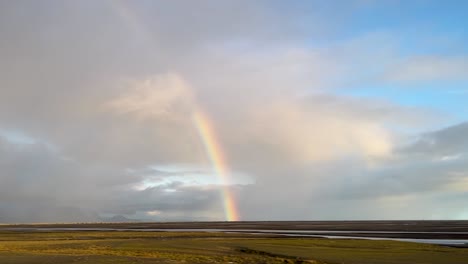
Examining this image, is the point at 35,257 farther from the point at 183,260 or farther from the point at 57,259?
the point at 183,260

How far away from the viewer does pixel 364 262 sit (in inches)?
1419

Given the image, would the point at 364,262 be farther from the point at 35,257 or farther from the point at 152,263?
the point at 35,257

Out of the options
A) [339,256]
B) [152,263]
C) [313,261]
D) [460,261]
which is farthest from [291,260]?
[460,261]

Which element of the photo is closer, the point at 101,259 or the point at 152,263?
the point at 152,263

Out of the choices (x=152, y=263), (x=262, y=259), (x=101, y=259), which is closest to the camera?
(x=152, y=263)

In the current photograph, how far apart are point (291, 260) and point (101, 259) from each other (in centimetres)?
1690

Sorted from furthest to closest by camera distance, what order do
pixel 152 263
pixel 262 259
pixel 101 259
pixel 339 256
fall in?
pixel 339 256, pixel 262 259, pixel 101 259, pixel 152 263

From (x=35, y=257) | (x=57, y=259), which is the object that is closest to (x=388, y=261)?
(x=57, y=259)

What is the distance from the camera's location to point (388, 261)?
36844 millimetres

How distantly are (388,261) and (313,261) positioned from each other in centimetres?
651

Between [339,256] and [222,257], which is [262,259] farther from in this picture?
[339,256]

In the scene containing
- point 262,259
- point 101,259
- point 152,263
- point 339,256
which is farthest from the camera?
point 339,256

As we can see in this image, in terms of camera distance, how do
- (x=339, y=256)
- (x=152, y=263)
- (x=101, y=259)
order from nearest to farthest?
(x=152, y=263) → (x=101, y=259) → (x=339, y=256)

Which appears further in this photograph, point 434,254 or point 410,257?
point 434,254
